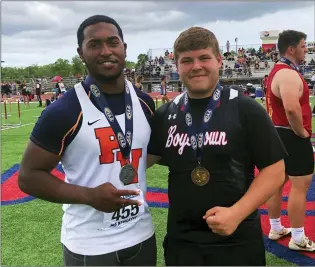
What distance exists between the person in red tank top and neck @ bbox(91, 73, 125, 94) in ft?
6.15

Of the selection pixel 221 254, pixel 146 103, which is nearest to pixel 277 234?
pixel 221 254

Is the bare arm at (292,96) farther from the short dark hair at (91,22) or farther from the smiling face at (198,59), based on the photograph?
the short dark hair at (91,22)

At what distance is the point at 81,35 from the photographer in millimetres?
2064

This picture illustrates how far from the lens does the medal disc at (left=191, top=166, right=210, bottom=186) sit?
196 centimetres

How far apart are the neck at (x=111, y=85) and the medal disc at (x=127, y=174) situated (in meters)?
0.41

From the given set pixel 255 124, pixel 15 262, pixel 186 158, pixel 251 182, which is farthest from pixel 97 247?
pixel 15 262

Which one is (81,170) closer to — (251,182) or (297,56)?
(251,182)

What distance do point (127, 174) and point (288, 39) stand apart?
7.93ft

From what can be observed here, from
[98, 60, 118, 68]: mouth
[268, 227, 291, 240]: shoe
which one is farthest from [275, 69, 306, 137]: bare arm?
[98, 60, 118, 68]: mouth

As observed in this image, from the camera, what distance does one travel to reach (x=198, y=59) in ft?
6.49

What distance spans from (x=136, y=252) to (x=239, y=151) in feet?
2.50

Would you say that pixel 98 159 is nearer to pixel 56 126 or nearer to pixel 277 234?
pixel 56 126

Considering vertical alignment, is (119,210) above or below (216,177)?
below

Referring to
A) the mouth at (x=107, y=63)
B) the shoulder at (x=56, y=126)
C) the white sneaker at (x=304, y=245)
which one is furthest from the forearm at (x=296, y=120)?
the shoulder at (x=56, y=126)
